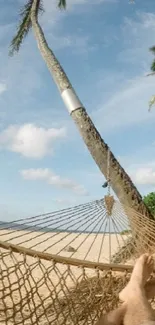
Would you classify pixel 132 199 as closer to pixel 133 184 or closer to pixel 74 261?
pixel 133 184

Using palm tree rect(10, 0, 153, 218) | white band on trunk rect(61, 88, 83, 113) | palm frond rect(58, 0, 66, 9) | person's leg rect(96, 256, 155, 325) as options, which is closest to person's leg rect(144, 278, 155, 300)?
person's leg rect(96, 256, 155, 325)

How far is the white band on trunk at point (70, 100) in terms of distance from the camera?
548 cm

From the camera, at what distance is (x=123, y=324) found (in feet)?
4.82

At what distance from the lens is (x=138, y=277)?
174cm

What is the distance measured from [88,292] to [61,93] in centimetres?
415

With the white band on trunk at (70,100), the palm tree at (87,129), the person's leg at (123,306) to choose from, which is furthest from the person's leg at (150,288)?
the white band on trunk at (70,100)

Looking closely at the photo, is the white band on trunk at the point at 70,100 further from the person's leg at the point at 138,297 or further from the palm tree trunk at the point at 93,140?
the person's leg at the point at 138,297

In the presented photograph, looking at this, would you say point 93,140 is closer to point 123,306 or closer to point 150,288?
point 150,288

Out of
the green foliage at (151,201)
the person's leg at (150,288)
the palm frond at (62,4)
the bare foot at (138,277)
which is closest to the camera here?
the bare foot at (138,277)

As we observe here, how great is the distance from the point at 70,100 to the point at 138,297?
4.23m

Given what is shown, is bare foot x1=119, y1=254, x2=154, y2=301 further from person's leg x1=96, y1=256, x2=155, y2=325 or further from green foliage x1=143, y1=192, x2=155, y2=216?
green foliage x1=143, y1=192, x2=155, y2=216

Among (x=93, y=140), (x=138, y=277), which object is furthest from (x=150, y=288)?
(x=93, y=140)

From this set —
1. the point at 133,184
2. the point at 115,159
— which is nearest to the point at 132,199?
the point at 133,184

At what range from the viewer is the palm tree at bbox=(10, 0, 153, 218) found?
4.75 m
